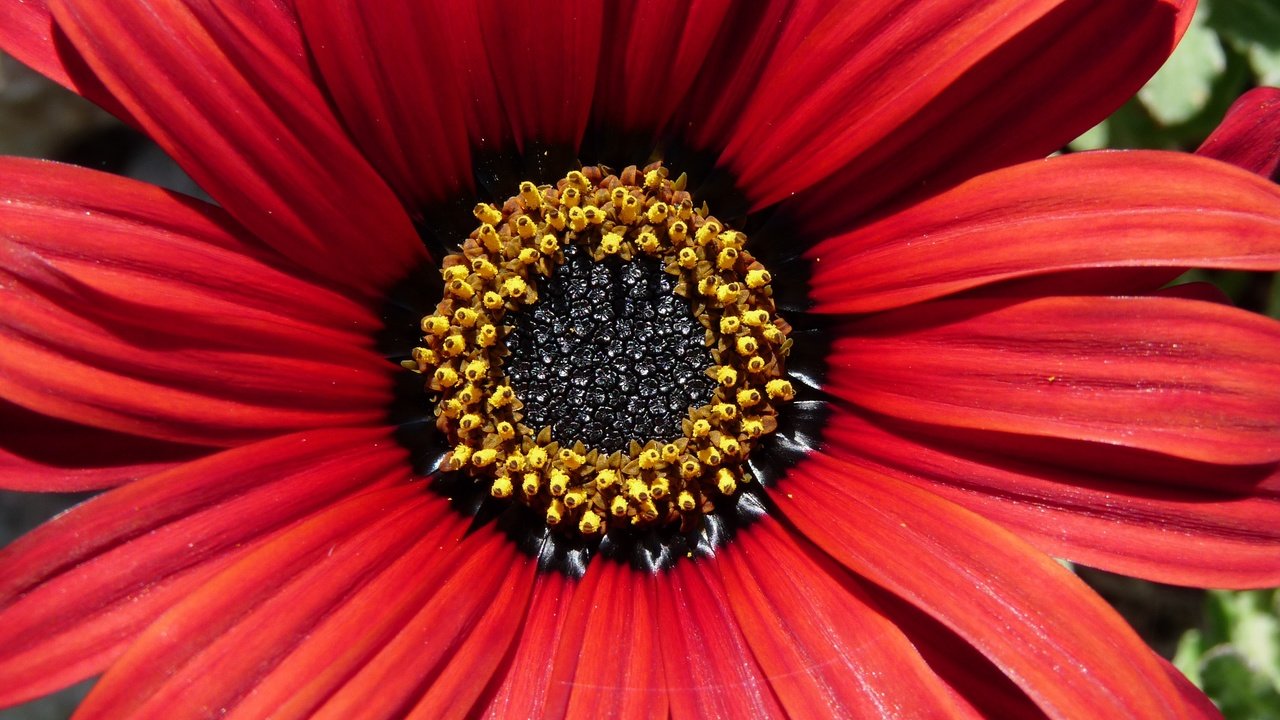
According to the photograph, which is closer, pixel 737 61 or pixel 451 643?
pixel 451 643

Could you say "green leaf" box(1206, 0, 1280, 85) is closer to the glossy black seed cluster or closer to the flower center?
the flower center

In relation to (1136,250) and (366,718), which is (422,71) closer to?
(366,718)

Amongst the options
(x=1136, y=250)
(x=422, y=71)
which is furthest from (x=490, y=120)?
(x=1136, y=250)

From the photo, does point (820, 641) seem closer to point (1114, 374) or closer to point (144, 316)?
point (1114, 374)

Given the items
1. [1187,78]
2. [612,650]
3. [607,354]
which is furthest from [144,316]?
[1187,78]

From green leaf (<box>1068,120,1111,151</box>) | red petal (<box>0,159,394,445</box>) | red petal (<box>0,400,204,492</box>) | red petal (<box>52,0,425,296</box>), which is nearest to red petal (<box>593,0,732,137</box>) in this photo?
red petal (<box>52,0,425,296</box>)

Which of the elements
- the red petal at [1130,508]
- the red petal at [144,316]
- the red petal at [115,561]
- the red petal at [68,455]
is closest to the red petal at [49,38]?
the red petal at [144,316]
